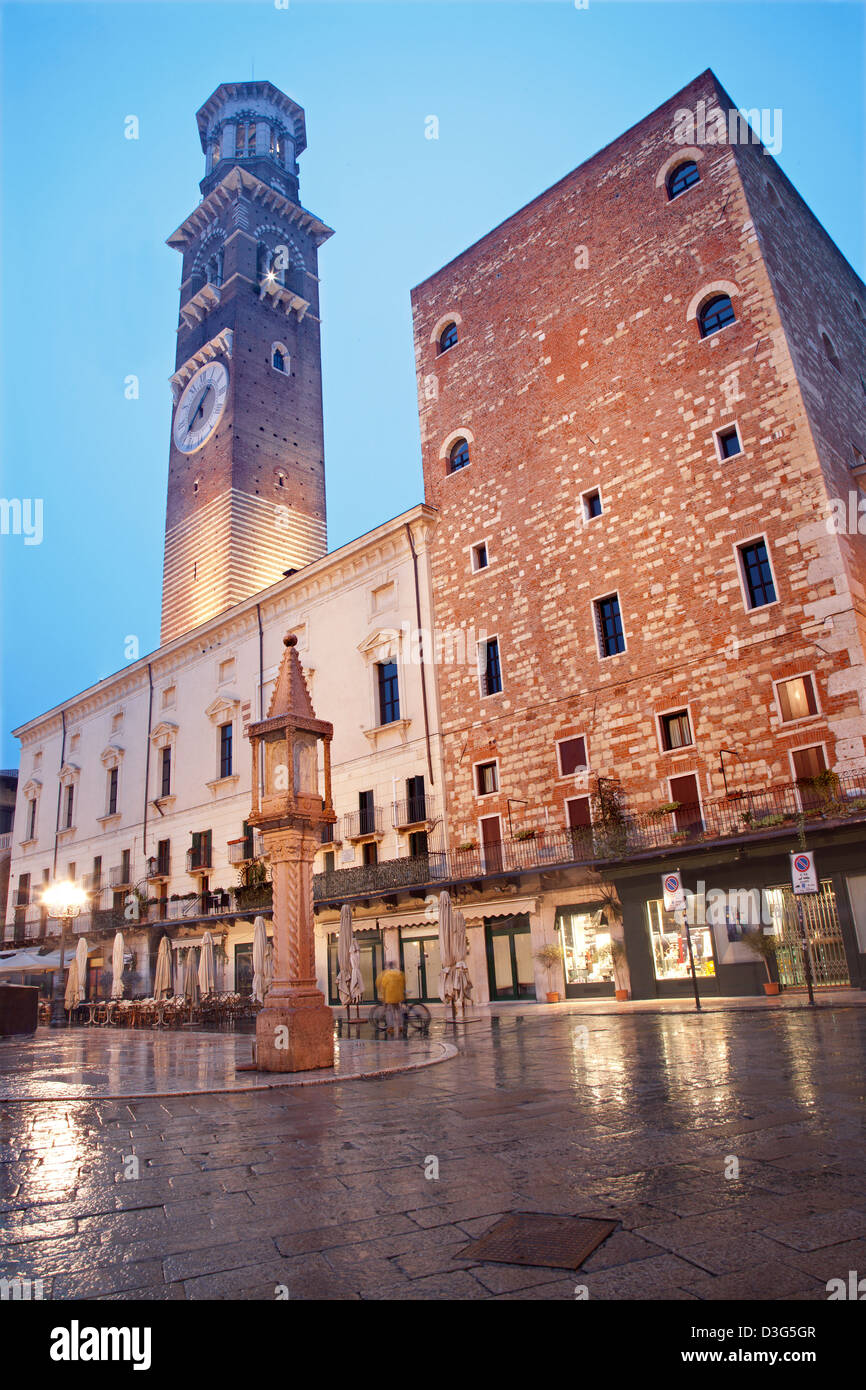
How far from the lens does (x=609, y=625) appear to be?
24.6 metres

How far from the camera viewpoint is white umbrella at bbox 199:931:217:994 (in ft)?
80.9

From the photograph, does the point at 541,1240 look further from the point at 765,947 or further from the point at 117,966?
the point at 117,966

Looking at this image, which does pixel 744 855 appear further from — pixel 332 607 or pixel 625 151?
pixel 625 151

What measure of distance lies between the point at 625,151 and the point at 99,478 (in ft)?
529

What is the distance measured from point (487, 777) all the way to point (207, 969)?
1001cm

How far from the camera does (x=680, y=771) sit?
72.2 ft

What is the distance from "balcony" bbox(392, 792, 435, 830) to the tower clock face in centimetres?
2718

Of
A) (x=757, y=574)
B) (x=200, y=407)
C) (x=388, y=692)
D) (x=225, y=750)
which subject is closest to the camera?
(x=757, y=574)

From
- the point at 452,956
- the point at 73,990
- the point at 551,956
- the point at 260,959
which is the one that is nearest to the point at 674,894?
the point at 452,956

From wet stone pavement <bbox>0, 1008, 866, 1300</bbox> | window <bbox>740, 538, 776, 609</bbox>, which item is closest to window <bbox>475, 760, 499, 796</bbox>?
→ window <bbox>740, 538, 776, 609</bbox>

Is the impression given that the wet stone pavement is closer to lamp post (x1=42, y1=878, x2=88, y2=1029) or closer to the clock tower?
lamp post (x1=42, y1=878, x2=88, y2=1029)

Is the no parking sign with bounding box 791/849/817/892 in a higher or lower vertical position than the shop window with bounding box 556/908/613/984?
higher

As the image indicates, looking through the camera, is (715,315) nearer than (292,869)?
No

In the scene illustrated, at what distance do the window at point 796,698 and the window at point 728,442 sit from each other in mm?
6295
